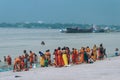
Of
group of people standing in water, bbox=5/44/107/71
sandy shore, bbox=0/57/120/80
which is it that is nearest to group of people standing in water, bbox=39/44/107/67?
group of people standing in water, bbox=5/44/107/71

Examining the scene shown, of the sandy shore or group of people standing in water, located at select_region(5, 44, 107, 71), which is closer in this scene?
the sandy shore

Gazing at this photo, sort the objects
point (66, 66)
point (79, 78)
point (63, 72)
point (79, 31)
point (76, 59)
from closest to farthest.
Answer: point (79, 78), point (63, 72), point (66, 66), point (76, 59), point (79, 31)

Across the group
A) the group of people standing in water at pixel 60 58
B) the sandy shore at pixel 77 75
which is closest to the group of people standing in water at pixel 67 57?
the group of people standing in water at pixel 60 58

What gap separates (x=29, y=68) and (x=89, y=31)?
120 meters

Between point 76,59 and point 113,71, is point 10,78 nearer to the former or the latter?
point 113,71

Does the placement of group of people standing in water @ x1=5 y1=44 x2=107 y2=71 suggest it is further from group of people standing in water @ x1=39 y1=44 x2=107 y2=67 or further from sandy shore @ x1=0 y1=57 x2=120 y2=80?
sandy shore @ x1=0 y1=57 x2=120 y2=80

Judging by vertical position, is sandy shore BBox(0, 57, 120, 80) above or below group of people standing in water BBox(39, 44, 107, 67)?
below

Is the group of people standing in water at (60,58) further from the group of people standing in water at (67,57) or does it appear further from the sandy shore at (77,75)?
the sandy shore at (77,75)

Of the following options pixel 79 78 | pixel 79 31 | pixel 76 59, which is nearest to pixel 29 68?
pixel 76 59

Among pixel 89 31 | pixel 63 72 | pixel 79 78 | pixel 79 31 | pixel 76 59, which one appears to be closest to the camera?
pixel 79 78

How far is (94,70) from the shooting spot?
848 inches

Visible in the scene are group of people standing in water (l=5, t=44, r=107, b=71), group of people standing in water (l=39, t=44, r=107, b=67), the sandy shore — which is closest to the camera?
the sandy shore

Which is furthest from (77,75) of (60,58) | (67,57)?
(67,57)

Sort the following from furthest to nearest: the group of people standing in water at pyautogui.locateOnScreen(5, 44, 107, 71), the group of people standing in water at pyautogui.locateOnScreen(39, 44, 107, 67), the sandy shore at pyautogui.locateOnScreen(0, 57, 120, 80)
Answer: the group of people standing in water at pyautogui.locateOnScreen(39, 44, 107, 67) < the group of people standing in water at pyautogui.locateOnScreen(5, 44, 107, 71) < the sandy shore at pyautogui.locateOnScreen(0, 57, 120, 80)
